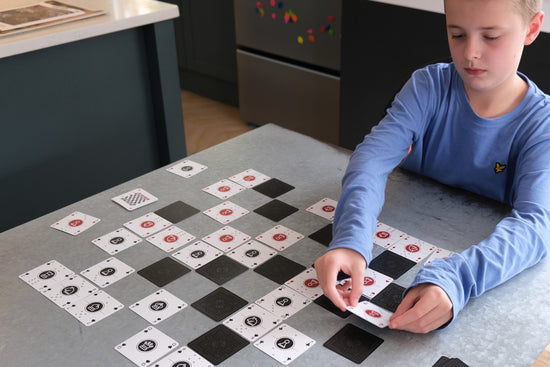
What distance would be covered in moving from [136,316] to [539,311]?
26.0 inches

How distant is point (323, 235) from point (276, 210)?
13 centimetres

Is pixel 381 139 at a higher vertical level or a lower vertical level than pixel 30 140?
higher

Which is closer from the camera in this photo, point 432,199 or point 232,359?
point 232,359

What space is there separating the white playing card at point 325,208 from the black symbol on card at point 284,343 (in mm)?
370

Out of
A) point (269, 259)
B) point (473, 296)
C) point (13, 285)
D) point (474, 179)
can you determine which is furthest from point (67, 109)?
point (473, 296)

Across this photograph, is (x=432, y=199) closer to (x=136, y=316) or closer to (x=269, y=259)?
(x=269, y=259)

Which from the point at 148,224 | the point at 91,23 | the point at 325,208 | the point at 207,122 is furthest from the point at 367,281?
the point at 207,122

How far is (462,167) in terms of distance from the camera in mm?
1321

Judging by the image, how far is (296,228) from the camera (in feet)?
4.06

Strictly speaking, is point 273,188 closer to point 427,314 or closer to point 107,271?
point 107,271

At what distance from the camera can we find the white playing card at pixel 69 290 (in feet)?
3.45

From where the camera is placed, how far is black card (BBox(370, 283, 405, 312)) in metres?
1.02

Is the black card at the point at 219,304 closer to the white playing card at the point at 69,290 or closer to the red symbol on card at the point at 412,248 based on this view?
the white playing card at the point at 69,290

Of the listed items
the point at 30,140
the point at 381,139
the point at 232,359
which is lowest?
the point at 30,140
